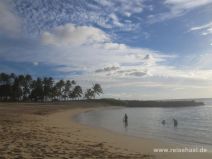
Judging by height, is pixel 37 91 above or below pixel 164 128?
above

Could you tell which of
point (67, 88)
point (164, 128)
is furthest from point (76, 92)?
point (164, 128)

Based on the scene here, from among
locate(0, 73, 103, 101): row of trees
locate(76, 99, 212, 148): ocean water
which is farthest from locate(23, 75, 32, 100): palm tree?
locate(76, 99, 212, 148): ocean water

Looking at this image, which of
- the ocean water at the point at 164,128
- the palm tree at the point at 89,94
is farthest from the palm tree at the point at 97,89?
the ocean water at the point at 164,128

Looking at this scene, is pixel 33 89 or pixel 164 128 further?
pixel 33 89

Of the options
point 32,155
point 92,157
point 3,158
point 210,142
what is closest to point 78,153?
point 92,157

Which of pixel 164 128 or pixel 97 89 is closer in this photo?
pixel 164 128

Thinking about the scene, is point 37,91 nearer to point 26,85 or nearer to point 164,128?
point 26,85

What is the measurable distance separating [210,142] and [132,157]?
14.0 m

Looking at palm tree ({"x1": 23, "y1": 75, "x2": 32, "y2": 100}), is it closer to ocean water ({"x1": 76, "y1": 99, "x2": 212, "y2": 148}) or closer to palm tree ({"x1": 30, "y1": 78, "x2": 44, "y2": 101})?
palm tree ({"x1": 30, "y1": 78, "x2": 44, "y2": 101})

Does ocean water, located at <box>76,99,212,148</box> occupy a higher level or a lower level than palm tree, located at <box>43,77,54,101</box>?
lower

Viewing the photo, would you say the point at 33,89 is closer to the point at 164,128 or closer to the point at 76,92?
the point at 76,92

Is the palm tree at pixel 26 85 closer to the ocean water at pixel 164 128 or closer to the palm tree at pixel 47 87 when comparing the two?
the palm tree at pixel 47 87

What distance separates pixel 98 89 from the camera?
6437 inches

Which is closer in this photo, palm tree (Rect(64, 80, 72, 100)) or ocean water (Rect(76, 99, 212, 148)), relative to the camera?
ocean water (Rect(76, 99, 212, 148))
